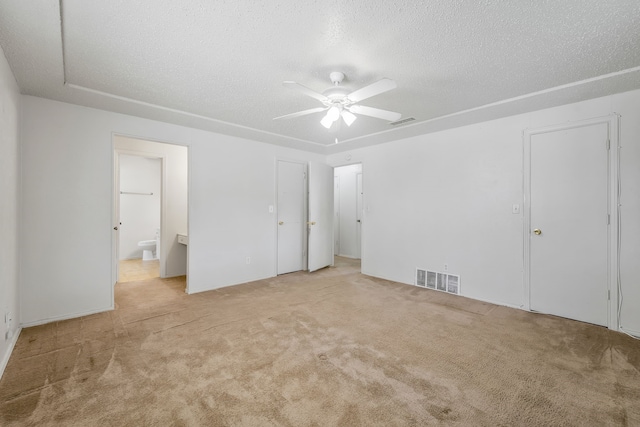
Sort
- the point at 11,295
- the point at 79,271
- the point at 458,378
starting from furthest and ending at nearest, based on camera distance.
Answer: the point at 79,271
the point at 11,295
the point at 458,378

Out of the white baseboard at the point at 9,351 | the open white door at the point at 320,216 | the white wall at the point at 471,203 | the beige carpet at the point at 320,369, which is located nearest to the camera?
A: the beige carpet at the point at 320,369

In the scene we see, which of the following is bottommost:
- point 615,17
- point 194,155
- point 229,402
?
point 229,402

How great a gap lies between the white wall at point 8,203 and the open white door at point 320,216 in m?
3.78

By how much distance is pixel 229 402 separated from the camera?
1.73m

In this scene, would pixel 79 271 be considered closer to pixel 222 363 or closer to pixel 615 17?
pixel 222 363

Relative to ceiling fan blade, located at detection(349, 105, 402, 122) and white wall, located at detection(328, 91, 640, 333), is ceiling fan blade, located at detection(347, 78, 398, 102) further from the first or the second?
white wall, located at detection(328, 91, 640, 333)

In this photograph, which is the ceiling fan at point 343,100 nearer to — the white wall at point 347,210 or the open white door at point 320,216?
the open white door at point 320,216

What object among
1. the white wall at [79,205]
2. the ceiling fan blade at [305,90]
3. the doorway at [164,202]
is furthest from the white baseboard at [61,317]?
the ceiling fan blade at [305,90]

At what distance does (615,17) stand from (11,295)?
16.9 ft

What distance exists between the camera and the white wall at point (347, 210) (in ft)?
22.7

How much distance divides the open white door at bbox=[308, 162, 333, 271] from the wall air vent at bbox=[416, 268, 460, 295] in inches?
75.7

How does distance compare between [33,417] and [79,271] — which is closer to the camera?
[33,417]

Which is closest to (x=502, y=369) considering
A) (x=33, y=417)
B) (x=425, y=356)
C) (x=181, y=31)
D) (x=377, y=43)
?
(x=425, y=356)

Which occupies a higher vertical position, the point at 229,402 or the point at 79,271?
the point at 79,271
